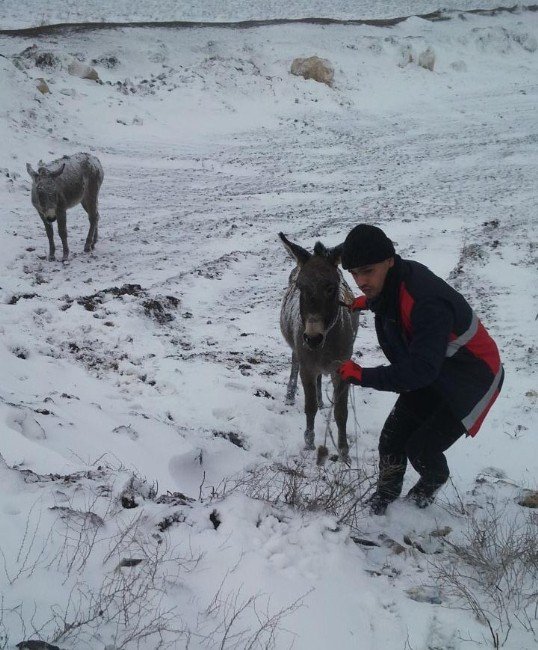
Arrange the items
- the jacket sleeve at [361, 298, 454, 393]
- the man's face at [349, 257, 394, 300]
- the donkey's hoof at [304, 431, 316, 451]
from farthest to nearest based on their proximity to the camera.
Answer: the donkey's hoof at [304, 431, 316, 451] → the man's face at [349, 257, 394, 300] → the jacket sleeve at [361, 298, 454, 393]

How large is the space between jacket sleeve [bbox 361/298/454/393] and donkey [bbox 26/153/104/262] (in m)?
8.26

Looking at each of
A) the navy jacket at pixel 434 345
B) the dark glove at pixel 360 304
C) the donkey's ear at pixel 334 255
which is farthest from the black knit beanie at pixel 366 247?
the donkey's ear at pixel 334 255

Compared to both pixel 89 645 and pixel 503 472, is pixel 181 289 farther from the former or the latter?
pixel 89 645

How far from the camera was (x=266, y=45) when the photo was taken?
2609cm

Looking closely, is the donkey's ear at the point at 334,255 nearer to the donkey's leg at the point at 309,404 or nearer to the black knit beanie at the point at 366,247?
the black knit beanie at the point at 366,247

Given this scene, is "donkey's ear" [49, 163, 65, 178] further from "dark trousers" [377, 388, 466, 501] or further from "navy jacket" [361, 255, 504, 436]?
"dark trousers" [377, 388, 466, 501]

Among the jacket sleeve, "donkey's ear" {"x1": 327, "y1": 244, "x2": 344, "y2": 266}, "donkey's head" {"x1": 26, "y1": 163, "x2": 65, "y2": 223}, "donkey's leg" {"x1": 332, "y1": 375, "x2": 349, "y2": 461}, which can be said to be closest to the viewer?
the jacket sleeve

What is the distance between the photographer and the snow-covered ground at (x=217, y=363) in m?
2.38

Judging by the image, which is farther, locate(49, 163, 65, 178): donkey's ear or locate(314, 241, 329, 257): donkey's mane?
locate(49, 163, 65, 178): donkey's ear

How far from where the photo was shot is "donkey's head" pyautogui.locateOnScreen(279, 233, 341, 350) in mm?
3785

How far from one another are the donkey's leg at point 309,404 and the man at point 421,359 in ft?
4.37

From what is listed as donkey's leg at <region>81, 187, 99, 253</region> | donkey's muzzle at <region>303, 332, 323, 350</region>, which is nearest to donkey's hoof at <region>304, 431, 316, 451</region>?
donkey's muzzle at <region>303, 332, 323, 350</region>

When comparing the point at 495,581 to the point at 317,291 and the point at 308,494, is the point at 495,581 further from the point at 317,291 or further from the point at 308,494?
the point at 317,291

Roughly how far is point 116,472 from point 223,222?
8.83 metres
